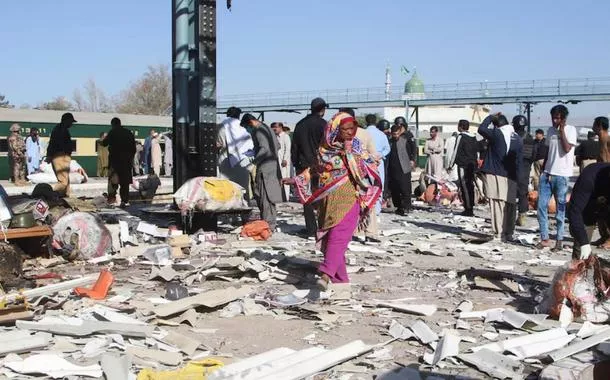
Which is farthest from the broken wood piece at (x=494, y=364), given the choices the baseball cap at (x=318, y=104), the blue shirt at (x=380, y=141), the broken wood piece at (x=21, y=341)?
the blue shirt at (x=380, y=141)

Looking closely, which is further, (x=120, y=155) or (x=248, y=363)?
(x=120, y=155)

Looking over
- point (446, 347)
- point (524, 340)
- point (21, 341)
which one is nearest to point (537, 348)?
point (524, 340)

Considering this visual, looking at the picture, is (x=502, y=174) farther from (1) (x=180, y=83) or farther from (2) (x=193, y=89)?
(1) (x=180, y=83)

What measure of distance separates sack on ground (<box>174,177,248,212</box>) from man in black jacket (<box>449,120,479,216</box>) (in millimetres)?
5161

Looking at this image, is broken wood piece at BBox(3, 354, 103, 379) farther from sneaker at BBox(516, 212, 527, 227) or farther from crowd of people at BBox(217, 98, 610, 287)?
sneaker at BBox(516, 212, 527, 227)

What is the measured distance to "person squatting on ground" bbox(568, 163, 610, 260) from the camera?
20.0 ft

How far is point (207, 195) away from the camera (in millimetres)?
10836

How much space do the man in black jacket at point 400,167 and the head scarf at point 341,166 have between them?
23.4 ft

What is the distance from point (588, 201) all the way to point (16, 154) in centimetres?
2174

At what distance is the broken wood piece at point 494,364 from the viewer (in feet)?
15.9

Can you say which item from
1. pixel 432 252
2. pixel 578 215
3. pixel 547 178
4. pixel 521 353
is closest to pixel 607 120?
pixel 547 178

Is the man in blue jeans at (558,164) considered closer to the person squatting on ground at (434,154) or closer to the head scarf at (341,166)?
the head scarf at (341,166)

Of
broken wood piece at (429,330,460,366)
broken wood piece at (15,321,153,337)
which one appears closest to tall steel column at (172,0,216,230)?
broken wood piece at (15,321,153,337)

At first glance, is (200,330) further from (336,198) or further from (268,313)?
(336,198)
